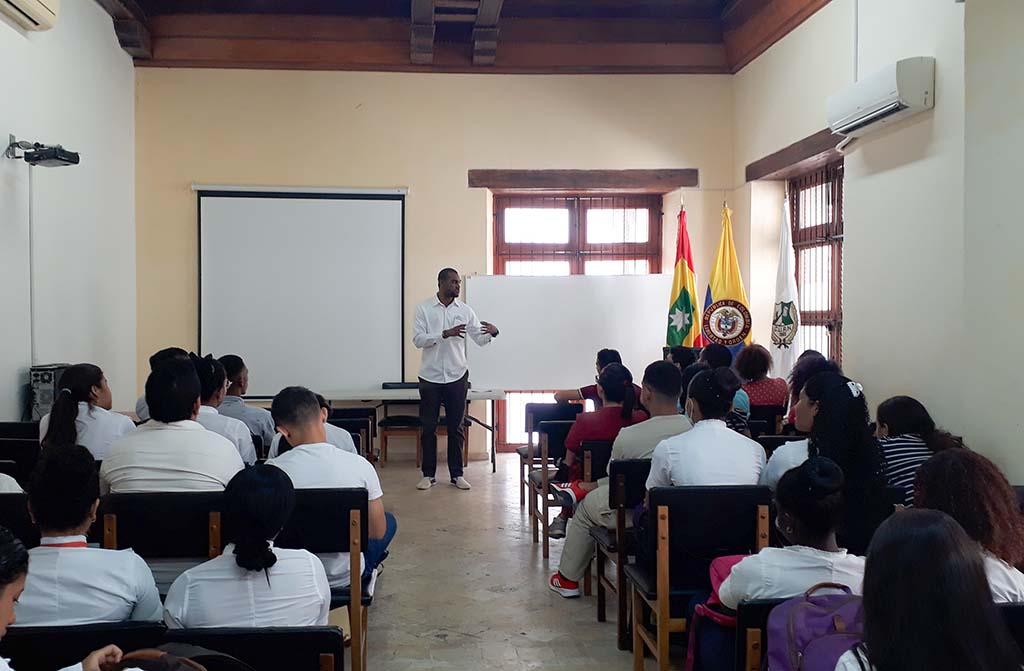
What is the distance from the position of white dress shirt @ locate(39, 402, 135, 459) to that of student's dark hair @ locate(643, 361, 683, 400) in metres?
2.29

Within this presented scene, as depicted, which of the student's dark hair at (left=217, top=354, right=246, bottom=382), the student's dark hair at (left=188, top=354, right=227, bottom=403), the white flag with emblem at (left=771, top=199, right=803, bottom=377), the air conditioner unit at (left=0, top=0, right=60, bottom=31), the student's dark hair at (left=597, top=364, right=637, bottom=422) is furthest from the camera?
the white flag with emblem at (left=771, top=199, right=803, bottom=377)

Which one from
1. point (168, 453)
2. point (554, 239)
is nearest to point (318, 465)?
point (168, 453)

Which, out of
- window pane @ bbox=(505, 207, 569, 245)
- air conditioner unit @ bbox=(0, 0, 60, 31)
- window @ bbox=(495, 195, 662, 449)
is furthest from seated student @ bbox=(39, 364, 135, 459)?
window pane @ bbox=(505, 207, 569, 245)

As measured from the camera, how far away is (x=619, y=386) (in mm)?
4195

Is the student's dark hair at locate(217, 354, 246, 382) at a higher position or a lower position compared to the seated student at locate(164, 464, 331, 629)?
higher

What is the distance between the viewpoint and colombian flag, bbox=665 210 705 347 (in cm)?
750

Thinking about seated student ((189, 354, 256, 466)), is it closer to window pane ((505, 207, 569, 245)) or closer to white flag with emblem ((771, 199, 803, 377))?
white flag with emblem ((771, 199, 803, 377))

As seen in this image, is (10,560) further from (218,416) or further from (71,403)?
(71,403)

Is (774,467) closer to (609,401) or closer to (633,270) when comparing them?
(609,401)

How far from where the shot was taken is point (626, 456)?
3.71m

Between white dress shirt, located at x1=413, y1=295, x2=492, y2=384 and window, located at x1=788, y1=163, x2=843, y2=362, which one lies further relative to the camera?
white dress shirt, located at x1=413, y1=295, x2=492, y2=384

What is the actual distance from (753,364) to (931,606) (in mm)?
4048

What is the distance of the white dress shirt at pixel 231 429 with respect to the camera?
3.77 m

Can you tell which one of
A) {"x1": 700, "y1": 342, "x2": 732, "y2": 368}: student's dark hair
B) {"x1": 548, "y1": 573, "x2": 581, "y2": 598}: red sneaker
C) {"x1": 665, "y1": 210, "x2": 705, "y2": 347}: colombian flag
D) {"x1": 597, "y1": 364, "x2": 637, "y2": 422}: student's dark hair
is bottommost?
{"x1": 548, "y1": 573, "x2": 581, "y2": 598}: red sneaker
